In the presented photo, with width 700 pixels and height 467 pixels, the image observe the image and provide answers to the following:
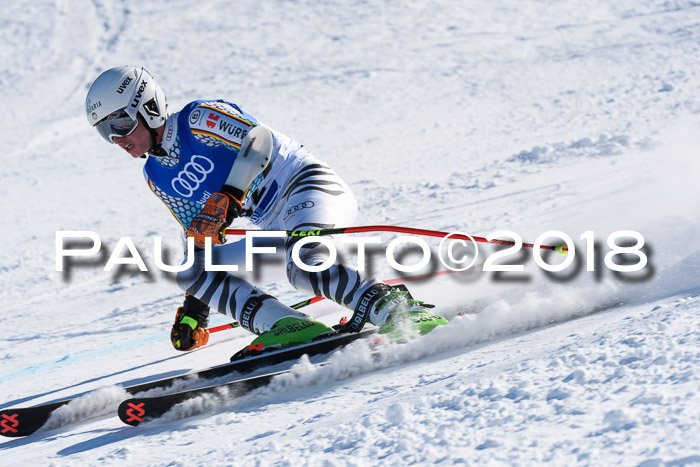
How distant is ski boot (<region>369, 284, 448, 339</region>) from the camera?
317 cm

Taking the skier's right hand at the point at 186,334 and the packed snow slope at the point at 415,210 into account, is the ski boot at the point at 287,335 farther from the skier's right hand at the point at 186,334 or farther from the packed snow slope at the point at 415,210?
the skier's right hand at the point at 186,334

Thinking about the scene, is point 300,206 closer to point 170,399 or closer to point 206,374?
point 206,374

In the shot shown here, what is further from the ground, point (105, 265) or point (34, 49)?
point (34, 49)

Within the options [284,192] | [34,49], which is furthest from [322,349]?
[34,49]

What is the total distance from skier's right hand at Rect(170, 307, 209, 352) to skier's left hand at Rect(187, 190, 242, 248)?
0.70 metres

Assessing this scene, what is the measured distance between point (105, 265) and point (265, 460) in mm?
4707

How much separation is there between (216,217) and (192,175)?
49cm

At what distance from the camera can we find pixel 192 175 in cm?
378

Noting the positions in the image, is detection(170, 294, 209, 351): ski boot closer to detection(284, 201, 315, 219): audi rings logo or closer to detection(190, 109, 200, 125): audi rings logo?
detection(284, 201, 315, 219): audi rings logo

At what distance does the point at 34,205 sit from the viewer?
827 centimetres

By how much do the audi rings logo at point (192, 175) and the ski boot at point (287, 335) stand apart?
847 millimetres

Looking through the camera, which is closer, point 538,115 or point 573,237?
point 573,237

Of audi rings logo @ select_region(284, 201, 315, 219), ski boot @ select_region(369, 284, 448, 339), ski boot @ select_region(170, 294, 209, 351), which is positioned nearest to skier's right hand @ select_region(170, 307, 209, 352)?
ski boot @ select_region(170, 294, 209, 351)

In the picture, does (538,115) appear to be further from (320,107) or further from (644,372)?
(644,372)
